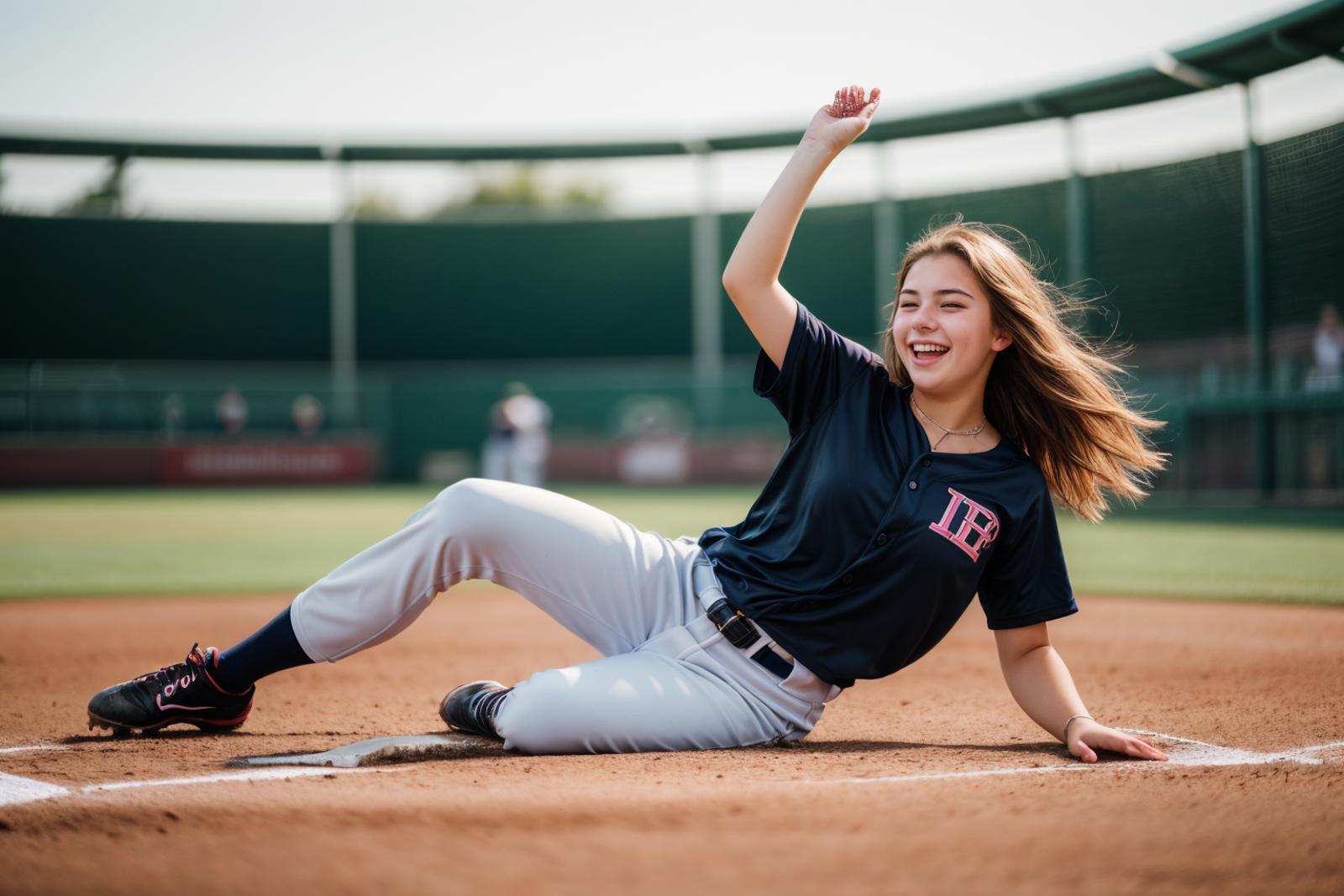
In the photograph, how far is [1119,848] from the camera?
186cm

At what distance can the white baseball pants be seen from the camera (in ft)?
8.33

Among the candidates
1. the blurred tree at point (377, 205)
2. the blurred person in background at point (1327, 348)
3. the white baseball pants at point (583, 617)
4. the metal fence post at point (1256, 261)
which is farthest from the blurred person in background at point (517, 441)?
the blurred tree at point (377, 205)

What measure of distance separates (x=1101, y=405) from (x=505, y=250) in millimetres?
22419

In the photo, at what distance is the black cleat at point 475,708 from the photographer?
2723 mm

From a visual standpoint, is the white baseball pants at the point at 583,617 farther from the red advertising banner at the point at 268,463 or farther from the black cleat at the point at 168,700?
the red advertising banner at the point at 268,463

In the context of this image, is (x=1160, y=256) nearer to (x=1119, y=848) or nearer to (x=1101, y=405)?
(x=1101, y=405)

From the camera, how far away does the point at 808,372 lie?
2.59 meters

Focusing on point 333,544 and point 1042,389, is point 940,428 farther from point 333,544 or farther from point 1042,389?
point 333,544

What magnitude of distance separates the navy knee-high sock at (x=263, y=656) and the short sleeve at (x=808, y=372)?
116cm

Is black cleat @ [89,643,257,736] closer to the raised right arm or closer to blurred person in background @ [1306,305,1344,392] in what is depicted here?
the raised right arm

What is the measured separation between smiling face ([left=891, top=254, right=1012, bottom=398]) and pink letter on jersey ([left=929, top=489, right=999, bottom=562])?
26cm

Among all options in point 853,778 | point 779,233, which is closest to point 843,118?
point 779,233

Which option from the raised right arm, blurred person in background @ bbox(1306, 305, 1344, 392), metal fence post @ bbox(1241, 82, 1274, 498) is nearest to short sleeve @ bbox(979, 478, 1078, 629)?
the raised right arm

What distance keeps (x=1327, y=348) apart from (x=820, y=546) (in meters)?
11.1
